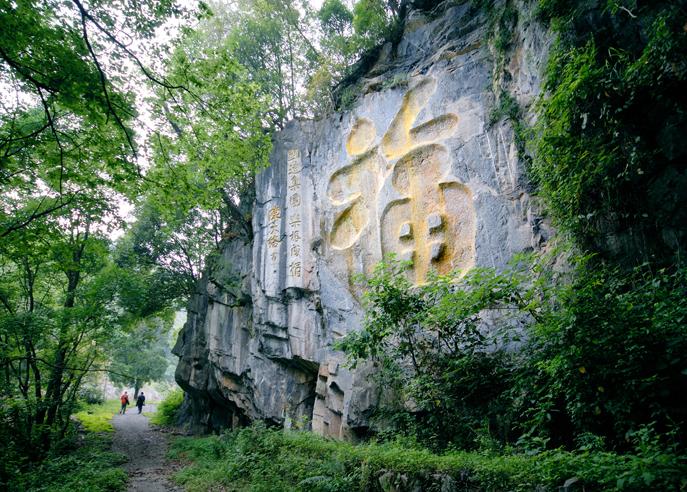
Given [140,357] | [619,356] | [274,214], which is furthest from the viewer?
[140,357]

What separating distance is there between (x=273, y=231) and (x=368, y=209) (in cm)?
292

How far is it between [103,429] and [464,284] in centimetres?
1302

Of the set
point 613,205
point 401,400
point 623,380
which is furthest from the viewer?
point 401,400

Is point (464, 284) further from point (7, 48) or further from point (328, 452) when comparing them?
point (7, 48)

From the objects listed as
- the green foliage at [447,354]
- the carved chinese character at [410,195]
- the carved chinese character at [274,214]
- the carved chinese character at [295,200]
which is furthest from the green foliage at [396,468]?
the carved chinese character at [295,200]

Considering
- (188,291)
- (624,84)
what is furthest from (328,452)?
(188,291)

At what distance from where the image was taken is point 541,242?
589 cm

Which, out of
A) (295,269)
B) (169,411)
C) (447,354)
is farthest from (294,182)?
(169,411)

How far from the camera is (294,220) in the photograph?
9797mm

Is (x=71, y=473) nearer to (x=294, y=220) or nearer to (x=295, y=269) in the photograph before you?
(x=295, y=269)

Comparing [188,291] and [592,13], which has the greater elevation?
[592,13]

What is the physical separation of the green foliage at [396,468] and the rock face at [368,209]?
3.90 ft

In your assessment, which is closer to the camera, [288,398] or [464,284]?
[464,284]

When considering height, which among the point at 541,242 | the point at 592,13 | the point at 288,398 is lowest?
the point at 288,398
